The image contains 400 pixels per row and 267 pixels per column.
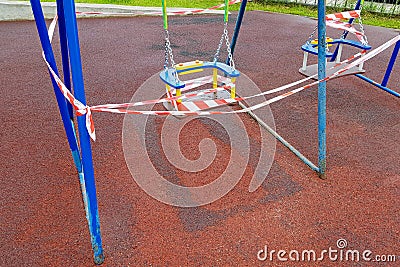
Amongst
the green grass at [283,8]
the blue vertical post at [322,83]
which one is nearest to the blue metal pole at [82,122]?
the blue vertical post at [322,83]

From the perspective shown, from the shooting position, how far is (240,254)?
231cm

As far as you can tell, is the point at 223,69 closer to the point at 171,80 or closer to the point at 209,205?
the point at 171,80

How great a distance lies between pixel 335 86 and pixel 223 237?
332 cm

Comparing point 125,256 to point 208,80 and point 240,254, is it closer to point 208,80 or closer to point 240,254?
point 240,254

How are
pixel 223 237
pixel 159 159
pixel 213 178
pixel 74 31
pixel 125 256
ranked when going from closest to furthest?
pixel 74 31 → pixel 125 256 → pixel 223 237 → pixel 213 178 → pixel 159 159

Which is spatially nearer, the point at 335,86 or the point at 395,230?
the point at 395,230

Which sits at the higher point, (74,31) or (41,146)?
(74,31)

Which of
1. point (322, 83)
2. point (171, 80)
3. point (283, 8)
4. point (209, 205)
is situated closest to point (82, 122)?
point (209, 205)

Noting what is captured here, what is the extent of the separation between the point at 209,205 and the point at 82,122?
1261mm

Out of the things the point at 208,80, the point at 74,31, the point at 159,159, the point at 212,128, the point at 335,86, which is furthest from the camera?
the point at 335,86

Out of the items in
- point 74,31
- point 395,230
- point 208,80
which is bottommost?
point 395,230

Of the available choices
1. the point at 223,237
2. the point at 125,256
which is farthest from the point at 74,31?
the point at 223,237

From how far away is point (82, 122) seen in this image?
187 cm

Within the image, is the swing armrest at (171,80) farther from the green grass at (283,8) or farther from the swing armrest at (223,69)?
the green grass at (283,8)
